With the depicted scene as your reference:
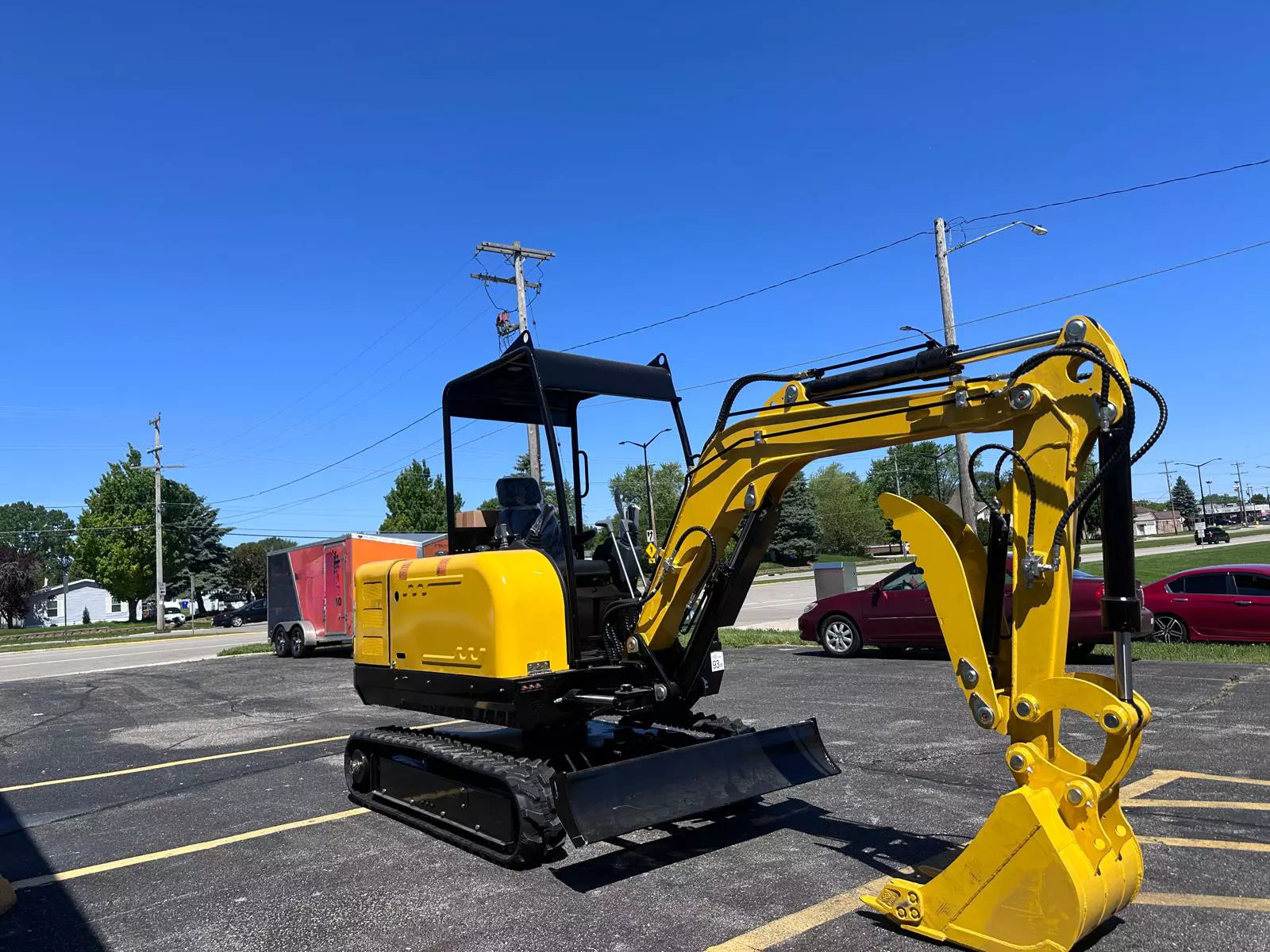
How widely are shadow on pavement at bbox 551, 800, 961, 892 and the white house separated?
9211 cm

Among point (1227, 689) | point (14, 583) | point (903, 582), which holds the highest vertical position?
point (14, 583)

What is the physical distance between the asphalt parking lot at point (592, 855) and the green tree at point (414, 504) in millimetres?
39941

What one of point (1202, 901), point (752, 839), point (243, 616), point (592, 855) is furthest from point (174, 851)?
point (243, 616)

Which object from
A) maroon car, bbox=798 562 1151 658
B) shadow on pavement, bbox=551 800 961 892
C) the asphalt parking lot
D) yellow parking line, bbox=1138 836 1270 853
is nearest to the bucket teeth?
the asphalt parking lot

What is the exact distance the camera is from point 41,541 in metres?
133

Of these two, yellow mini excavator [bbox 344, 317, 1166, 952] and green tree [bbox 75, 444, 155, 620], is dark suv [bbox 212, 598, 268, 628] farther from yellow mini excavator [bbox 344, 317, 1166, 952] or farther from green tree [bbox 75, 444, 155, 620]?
yellow mini excavator [bbox 344, 317, 1166, 952]

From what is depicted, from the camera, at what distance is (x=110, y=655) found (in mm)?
27594

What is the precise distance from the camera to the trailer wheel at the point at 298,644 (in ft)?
71.4

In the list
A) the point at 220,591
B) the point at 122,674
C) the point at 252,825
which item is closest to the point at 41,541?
→ the point at 220,591

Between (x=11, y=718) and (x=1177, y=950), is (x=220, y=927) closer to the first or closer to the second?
(x=1177, y=950)

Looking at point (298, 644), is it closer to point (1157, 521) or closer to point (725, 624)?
point (725, 624)

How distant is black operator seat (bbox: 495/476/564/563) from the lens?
19.6ft

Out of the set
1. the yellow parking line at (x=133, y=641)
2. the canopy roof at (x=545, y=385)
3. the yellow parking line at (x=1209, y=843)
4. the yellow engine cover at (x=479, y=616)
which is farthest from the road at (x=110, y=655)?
the yellow parking line at (x=1209, y=843)

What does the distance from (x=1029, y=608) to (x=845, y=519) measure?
89.1 m
